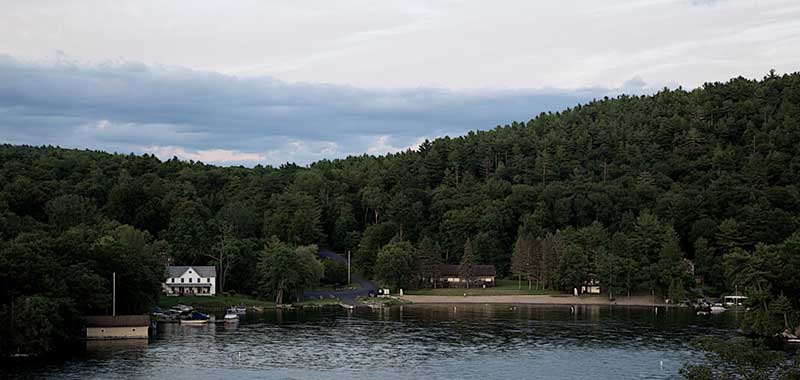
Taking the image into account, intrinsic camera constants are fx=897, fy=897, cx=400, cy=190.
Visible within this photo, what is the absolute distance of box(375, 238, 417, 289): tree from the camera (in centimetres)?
11344

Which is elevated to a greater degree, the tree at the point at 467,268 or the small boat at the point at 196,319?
the tree at the point at 467,268

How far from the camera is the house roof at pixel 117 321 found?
6506cm

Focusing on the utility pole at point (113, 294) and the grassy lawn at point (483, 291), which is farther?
the grassy lawn at point (483, 291)

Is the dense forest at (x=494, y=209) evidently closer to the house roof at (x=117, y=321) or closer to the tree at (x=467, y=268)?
the house roof at (x=117, y=321)

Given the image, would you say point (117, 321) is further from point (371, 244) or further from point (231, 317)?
point (371, 244)

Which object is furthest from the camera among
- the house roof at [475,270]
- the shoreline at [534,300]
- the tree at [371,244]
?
the tree at [371,244]

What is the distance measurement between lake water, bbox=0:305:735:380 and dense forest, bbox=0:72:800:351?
6.20 meters

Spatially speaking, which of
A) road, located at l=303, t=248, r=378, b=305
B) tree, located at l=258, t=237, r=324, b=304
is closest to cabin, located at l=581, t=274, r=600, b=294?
road, located at l=303, t=248, r=378, b=305

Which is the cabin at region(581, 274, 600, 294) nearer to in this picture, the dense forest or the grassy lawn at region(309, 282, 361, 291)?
the dense forest

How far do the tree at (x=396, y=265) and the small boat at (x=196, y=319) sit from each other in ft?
116

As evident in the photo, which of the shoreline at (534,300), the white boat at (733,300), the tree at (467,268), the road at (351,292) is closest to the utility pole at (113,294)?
the road at (351,292)

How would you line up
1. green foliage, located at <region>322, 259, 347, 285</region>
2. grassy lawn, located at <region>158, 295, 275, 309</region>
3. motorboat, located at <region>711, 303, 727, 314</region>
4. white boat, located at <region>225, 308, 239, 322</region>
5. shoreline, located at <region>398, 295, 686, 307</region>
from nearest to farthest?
1. white boat, located at <region>225, 308, 239, 322</region>
2. grassy lawn, located at <region>158, 295, 275, 309</region>
3. motorboat, located at <region>711, 303, 727, 314</region>
4. shoreline, located at <region>398, 295, 686, 307</region>
5. green foliage, located at <region>322, 259, 347, 285</region>

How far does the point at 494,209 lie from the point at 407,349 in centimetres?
7414

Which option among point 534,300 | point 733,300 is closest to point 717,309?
point 733,300
